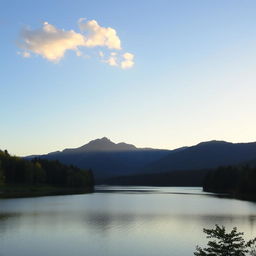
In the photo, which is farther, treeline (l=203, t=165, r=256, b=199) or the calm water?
treeline (l=203, t=165, r=256, b=199)

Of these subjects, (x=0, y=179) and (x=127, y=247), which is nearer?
(x=127, y=247)

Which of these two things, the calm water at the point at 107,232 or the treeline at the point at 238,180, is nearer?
the calm water at the point at 107,232

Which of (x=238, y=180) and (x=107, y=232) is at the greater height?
(x=238, y=180)

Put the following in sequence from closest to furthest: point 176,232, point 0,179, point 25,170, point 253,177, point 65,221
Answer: point 176,232, point 65,221, point 253,177, point 0,179, point 25,170

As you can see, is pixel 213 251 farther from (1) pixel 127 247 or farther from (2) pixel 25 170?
(2) pixel 25 170

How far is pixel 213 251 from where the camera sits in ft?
73.9

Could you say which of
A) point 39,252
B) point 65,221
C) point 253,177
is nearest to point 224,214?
point 65,221

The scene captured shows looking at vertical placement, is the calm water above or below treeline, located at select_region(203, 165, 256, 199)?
below

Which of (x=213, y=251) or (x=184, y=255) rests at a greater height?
(x=213, y=251)

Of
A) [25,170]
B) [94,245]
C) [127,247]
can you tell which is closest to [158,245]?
[127,247]

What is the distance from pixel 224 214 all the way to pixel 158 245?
3929cm

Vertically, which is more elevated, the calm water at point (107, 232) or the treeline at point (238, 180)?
the treeline at point (238, 180)

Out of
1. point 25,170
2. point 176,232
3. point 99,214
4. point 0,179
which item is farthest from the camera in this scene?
point 25,170

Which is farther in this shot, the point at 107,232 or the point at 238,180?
the point at 238,180
